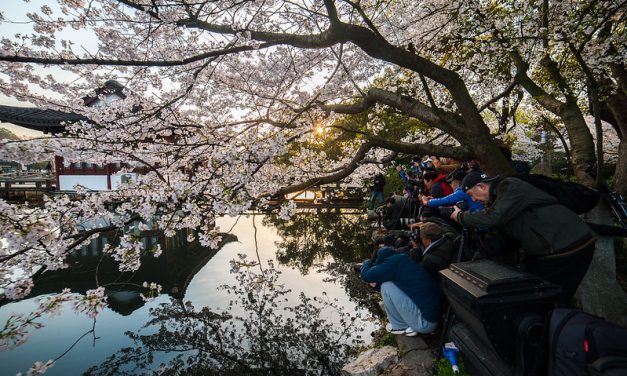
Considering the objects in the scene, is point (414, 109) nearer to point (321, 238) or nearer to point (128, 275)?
point (321, 238)

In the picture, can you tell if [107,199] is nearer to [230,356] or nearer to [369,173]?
[230,356]

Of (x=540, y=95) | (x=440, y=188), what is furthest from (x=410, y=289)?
(x=540, y=95)

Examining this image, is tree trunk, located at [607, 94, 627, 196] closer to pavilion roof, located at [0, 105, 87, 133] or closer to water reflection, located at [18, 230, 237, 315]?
water reflection, located at [18, 230, 237, 315]

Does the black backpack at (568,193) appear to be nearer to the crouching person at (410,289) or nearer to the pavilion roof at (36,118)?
the crouching person at (410,289)

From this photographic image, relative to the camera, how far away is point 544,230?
7.56ft

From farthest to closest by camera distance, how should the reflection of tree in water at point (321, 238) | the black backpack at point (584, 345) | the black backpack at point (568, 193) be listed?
the reflection of tree in water at point (321, 238) → the black backpack at point (568, 193) → the black backpack at point (584, 345)

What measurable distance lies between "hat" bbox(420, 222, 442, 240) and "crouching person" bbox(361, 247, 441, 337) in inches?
15.6

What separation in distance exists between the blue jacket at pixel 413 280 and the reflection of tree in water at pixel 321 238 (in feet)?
14.7

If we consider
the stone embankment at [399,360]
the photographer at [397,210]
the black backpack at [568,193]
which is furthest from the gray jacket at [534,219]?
the photographer at [397,210]

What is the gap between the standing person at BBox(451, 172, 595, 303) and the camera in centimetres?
225

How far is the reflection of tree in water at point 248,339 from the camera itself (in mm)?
4254

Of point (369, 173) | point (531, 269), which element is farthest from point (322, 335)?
point (369, 173)

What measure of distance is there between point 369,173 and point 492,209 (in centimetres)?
888

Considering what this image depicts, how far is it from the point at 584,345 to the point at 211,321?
5467 mm
